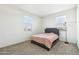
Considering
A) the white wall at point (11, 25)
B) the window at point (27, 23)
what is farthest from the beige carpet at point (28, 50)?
the window at point (27, 23)

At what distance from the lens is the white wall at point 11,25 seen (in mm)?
1266

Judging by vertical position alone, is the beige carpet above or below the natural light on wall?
below

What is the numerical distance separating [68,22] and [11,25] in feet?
4.45

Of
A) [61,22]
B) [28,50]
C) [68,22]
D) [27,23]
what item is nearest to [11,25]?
[27,23]

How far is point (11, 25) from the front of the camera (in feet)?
4.42

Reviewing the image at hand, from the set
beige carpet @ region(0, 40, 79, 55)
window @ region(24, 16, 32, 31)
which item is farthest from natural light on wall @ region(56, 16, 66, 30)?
window @ region(24, 16, 32, 31)

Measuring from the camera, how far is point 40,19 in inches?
59.8

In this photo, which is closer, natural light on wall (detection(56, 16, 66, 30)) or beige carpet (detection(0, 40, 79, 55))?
beige carpet (detection(0, 40, 79, 55))

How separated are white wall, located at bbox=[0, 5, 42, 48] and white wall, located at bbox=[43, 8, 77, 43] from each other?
0.33 m

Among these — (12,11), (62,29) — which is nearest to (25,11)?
(12,11)

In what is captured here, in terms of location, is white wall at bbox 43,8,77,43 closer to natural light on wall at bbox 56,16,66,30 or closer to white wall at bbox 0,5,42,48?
natural light on wall at bbox 56,16,66,30

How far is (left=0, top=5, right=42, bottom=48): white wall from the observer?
49.8 inches
